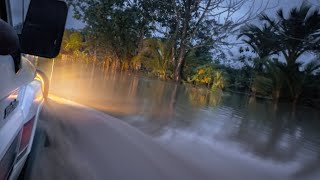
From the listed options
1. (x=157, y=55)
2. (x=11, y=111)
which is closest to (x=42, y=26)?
(x=11, y=111)

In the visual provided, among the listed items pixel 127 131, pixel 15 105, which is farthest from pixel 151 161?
pixel 15 105

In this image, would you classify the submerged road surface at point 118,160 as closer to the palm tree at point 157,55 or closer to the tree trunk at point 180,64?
the tree trunk at point 180,64

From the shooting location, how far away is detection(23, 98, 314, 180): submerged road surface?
3.82m

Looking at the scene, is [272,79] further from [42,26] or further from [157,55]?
[42,26]

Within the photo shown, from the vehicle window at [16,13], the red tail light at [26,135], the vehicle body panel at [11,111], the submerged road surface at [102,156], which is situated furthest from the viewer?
the submerged road surface at [102,156]

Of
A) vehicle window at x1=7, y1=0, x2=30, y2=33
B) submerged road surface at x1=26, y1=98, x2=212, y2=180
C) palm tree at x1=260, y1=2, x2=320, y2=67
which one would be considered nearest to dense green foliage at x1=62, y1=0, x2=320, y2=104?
palm tree at x1=260, y1=2, x2=320, y2=67

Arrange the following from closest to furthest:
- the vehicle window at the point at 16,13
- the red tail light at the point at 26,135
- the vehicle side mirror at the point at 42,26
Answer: the vehicle side mirror at the point at 42,26 → the red tail light at the point at 26,135 → the vehicle window at the point at 16,13

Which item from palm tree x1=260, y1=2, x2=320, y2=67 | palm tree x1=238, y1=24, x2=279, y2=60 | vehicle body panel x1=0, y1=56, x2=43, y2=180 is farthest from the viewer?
palm tree x1=238, y1=24, x2=279, y2=60

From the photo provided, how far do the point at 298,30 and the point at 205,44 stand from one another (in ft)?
15.8

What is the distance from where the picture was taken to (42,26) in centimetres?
206

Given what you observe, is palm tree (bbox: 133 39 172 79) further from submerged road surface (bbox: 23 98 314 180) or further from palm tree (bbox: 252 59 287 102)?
submerged road surface (bbox: 23 98 314 180)

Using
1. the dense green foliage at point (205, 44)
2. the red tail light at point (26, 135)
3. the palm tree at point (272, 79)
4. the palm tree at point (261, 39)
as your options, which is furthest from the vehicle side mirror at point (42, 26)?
the palm tree at point (261, 39)

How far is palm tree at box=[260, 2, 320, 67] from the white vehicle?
61.8 ft

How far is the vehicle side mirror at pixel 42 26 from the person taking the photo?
6.71 ft
